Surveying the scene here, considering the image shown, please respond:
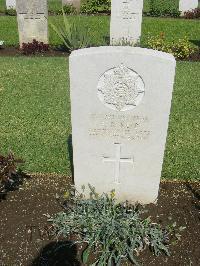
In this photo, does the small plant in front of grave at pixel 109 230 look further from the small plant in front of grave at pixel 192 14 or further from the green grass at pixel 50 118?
the small plant in front of grave at pixel 192 14

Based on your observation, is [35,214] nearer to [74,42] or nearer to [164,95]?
[164,95]

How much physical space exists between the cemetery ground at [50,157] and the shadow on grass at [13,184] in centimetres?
6

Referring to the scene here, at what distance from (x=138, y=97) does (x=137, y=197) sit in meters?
1.29

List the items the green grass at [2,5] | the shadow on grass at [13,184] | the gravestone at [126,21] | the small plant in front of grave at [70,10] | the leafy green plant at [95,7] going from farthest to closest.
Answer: the green grass at [2,5] < the leafy green plant at [95,7] < the small plant in front of grave at [70,10] < the gravestone at [126,21] < the shadow on grass at [13,184]

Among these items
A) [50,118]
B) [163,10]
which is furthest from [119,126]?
[163,10]

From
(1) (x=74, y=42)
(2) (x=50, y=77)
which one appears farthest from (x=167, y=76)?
(1) (x=74, y=42)

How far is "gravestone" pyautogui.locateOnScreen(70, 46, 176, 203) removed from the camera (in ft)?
11.1

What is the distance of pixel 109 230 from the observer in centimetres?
358

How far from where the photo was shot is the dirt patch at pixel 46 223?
141 inches

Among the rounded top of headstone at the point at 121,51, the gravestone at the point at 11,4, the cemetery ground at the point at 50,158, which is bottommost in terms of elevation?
the cemetery ground at the point at 50,158

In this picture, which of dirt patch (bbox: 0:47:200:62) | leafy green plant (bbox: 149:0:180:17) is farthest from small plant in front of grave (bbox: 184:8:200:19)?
dirt patch (bbox: 0:47:200:62)

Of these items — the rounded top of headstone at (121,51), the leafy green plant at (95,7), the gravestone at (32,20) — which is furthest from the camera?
the leafy green plant at (95,7)

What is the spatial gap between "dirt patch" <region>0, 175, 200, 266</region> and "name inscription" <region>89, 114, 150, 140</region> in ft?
3.23

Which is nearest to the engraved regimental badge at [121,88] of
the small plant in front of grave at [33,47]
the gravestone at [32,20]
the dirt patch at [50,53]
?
the dirt patch at [50,53]
